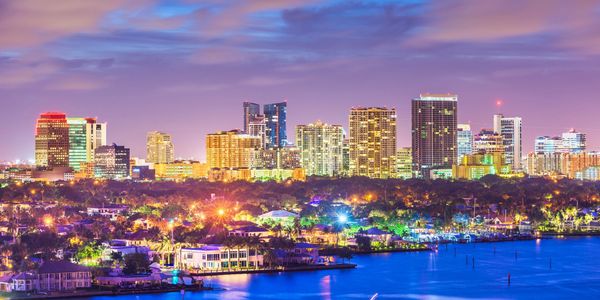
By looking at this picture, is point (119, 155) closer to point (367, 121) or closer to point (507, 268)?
point (367, 121)

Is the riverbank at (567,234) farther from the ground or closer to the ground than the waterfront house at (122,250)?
closer to the ground

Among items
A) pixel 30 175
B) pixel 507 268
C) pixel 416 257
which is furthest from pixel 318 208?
pixel 30 175

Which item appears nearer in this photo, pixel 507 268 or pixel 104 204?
pixel 507 268

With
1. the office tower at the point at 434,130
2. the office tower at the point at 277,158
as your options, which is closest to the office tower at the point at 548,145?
the office tower at the point at 434,130

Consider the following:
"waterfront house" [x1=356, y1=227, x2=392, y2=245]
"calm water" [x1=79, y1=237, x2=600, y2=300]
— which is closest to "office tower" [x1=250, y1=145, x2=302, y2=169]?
"waterfront house" [x1=356, y1=227, x2=392, y2=245]

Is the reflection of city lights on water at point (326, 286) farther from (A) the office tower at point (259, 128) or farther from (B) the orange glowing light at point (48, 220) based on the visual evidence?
(A) the office tower at point (259, 128)

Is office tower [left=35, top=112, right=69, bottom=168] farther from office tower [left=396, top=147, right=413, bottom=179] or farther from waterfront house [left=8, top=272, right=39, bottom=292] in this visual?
waterfront house [left=8, top=272, right=39, bottom=292]
